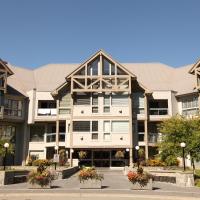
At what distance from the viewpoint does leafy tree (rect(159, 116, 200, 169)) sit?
30.9 metres

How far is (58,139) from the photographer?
44312 mm

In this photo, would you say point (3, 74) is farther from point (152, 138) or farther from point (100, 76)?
point (152, 138)

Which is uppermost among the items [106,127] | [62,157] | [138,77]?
[138,77]

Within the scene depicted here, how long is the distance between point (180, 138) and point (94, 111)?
14.0 metres

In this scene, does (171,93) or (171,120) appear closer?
(171,120)

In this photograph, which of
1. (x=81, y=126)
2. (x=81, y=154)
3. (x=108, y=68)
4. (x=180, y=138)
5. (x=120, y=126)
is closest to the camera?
(x=180, y=138)

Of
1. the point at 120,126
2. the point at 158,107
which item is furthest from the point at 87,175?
the point at 158,107

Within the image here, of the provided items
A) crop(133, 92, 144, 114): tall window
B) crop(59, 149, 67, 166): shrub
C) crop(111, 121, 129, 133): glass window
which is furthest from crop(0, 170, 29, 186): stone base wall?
crop(133, 92, 144, 114): tall window

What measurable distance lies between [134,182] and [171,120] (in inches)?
605

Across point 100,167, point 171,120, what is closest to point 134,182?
point 171,120

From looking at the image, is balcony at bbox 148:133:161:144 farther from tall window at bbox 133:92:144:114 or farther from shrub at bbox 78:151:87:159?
shrub at bbox 78:151:87:159

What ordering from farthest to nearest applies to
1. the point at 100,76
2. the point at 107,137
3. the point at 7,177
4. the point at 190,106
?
the point at 190,106 < the point at 100,76 < the point at 107,137 < the point at 7,177

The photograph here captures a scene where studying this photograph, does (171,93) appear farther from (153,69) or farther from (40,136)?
(40,136)

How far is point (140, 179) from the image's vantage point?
2058 cm
